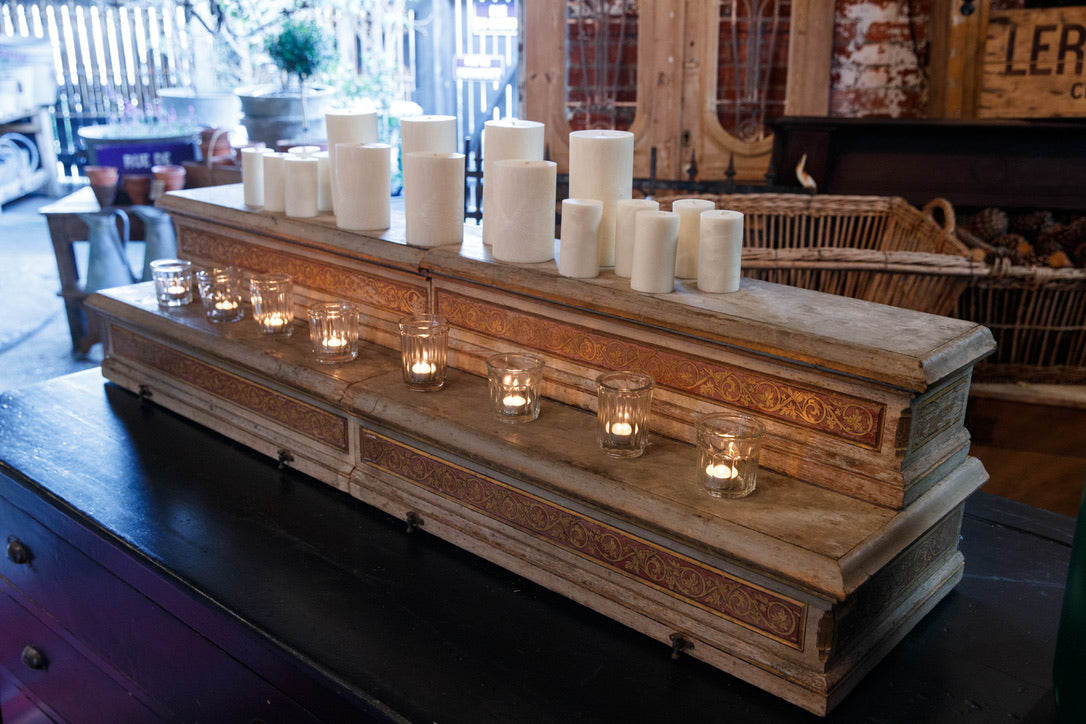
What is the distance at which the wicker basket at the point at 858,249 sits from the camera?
8.54ft

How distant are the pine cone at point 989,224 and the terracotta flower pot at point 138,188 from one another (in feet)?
12.6

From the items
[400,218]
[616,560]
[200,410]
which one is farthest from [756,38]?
[616,560]

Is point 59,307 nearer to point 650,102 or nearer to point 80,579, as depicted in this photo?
point 650,102

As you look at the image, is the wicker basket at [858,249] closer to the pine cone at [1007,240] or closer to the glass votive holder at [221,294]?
the pine cone at [1007,240]

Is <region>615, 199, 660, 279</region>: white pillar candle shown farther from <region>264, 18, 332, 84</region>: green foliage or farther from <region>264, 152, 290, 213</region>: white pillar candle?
<region>264, 18, 332, 84</region>: green foliage

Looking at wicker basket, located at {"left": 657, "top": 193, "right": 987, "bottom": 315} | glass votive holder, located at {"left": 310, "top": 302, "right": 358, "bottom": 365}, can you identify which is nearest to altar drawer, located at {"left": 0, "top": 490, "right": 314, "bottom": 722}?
glass votive holder, located at {"left": 310, "top": 302, "right": 358, "bottom": 365}

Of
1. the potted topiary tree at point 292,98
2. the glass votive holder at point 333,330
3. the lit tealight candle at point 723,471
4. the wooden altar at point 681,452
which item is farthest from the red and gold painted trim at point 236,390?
the potted topiary tree at point 292,98

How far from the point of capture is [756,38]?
14.8 ft

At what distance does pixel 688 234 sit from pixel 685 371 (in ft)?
0.79

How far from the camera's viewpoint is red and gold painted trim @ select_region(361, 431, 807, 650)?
118cm

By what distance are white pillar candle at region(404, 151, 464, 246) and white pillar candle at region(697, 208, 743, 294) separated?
0.49m

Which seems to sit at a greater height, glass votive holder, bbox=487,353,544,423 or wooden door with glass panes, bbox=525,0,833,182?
wooden door with glass panes, bbox=525,0,833,182

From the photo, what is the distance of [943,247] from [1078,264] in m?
1.04

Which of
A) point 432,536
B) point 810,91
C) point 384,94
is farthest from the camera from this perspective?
point 384,94
